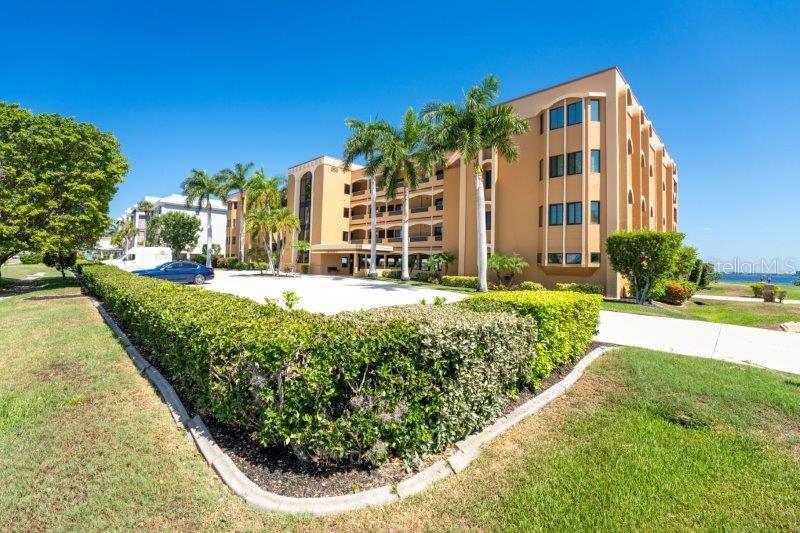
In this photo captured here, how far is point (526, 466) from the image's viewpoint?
4.02 m

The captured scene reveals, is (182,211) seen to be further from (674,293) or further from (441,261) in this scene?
(674,293)

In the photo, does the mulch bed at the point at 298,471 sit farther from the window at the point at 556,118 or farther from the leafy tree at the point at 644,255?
the window at the point at 556,118

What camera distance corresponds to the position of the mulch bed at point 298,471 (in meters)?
3.57

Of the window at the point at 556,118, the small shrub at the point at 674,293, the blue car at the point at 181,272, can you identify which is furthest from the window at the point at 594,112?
the blue car at the point at 181,272

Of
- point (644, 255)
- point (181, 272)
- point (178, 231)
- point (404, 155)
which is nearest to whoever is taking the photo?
point (644, 255)

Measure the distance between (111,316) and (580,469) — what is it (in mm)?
13536

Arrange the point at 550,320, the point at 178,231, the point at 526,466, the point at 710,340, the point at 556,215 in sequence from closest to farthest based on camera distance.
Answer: the point at 526,466, the point at 550,320, the point at 710,340, the point at 556,215, the point at 178,231

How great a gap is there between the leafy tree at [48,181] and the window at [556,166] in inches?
1133

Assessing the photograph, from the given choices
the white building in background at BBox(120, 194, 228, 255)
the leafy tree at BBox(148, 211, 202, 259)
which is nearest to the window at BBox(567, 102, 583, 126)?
the leafy tree at BBox(148, 211, 202, 259)

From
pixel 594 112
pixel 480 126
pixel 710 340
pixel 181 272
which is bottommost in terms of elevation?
pixel 710 340

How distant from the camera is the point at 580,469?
391cm

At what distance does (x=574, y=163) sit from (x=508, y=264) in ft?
27.8

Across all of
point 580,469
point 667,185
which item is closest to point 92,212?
point 580,469

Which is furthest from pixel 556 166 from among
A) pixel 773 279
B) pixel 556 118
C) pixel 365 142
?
pixel 773 279
